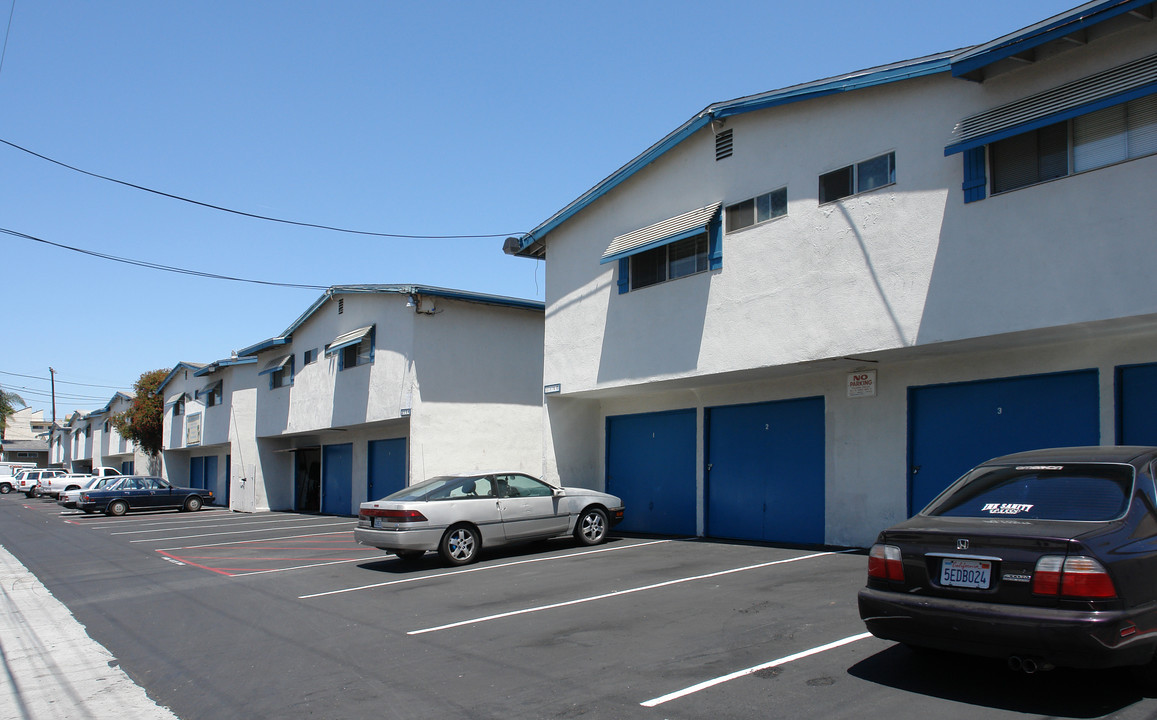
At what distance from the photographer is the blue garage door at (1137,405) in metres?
9.48

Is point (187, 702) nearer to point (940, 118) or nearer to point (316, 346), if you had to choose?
point (940, 118)

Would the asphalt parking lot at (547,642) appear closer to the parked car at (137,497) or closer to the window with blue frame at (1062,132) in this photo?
the window with blue frame at (1062,132)

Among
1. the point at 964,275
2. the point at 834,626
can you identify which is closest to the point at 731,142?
the point at 964,275

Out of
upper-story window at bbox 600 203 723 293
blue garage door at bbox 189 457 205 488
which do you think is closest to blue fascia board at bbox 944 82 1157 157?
upper-story window at bbox 600 203 723 293

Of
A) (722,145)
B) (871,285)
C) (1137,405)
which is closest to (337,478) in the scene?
(722,145)

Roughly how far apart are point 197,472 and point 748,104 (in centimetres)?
3995

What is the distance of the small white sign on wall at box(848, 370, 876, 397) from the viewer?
1245 cm

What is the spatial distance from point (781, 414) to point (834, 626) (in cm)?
701

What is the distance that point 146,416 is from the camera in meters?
47.5

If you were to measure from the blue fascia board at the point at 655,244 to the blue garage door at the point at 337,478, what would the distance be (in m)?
15.2

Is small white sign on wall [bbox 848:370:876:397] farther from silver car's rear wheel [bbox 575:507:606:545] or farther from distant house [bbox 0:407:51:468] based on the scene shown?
distant house [bbox 0:407:51:468]

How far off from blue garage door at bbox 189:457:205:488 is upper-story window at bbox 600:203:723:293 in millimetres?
34716

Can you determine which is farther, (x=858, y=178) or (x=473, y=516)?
(x=473, y=516)

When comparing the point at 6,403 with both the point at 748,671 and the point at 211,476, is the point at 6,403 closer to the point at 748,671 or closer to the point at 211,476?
the point at 211,476
